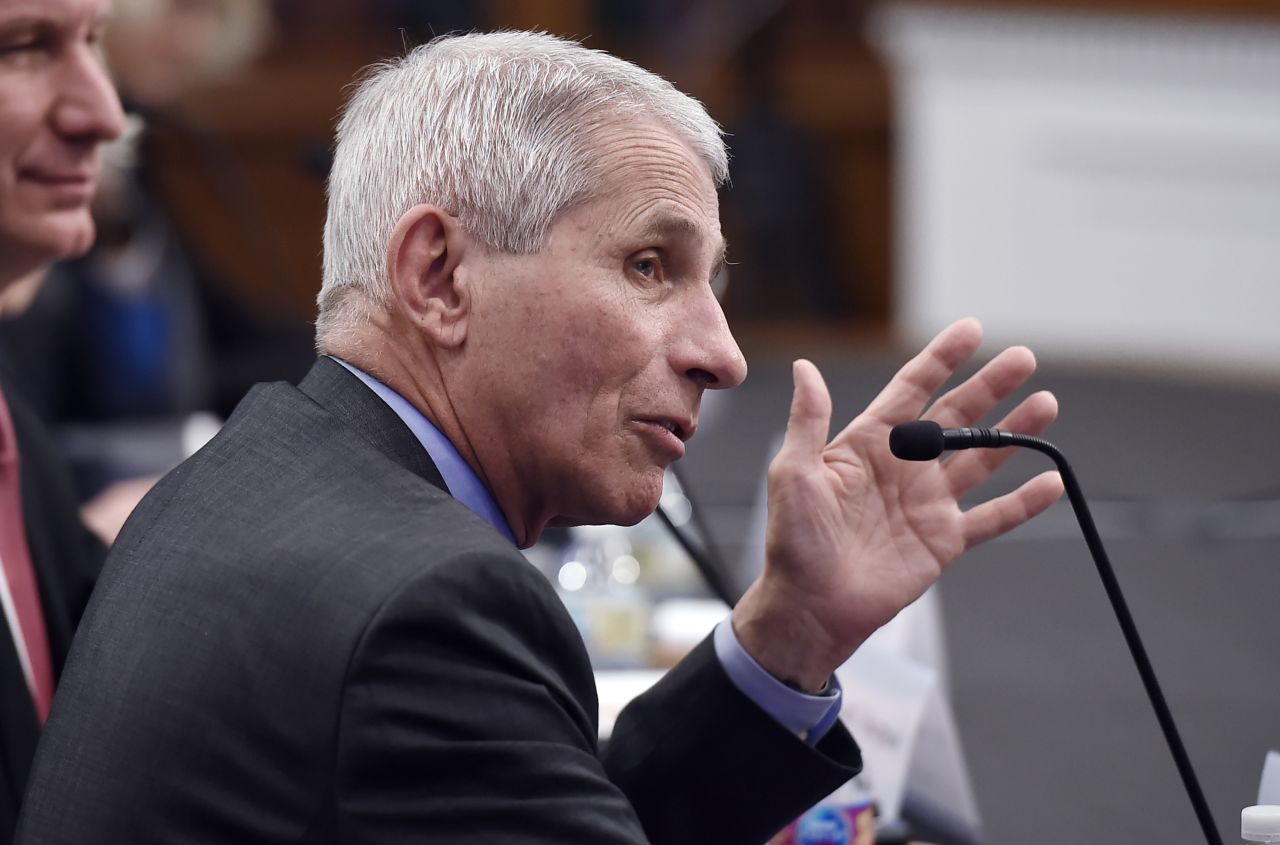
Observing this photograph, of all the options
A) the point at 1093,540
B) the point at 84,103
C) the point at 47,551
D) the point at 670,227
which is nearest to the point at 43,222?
the point at 84,103

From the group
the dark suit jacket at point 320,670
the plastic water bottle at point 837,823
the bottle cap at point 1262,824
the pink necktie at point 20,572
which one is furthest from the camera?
the pink necktie at point 20,572

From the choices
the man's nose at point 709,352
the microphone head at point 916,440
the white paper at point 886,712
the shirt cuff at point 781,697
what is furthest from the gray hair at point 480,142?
the white paper at point 886,712

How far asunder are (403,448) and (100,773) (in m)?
0.28

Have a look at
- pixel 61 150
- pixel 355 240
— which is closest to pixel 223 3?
pixel 61 150

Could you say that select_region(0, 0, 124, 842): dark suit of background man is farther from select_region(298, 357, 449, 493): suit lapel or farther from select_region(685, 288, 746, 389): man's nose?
select_region(685, 288, 746, 389): man's nose

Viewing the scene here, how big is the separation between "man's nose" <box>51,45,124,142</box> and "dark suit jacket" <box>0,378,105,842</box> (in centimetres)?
28

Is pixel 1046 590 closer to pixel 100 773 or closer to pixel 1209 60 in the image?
pixel 100 773

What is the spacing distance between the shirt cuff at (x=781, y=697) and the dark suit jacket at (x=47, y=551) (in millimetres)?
605

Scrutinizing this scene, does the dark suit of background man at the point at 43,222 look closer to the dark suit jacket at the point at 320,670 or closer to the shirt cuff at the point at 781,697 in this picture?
the dark suit jacket at the point at 320,670

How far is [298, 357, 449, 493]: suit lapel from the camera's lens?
1.09 m

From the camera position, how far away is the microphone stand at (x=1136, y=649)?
1110 millimetres

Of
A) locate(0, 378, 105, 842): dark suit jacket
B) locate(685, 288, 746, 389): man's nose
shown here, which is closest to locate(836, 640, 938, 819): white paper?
locate(685, 288, 746, 389): man's nose

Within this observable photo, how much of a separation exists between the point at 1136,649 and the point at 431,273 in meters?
0.55

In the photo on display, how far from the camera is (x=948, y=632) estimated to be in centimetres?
245
